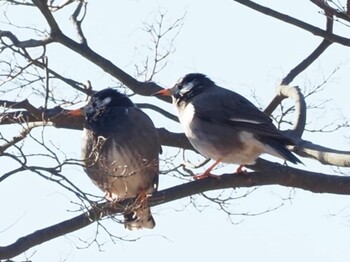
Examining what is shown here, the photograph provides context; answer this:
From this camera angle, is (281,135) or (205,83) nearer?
(281,135)

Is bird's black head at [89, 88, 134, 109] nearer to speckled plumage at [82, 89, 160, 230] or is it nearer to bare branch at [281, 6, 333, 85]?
speckled plumage at [82, 89, 160, 230]

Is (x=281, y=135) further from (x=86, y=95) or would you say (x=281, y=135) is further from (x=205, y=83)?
(x=86, y=95)

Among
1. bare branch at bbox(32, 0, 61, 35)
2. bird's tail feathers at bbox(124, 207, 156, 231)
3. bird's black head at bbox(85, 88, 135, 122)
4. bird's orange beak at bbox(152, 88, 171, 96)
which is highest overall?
bare branch at bbox(32, 0, 61, 35)

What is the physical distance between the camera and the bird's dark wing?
28.0 ft

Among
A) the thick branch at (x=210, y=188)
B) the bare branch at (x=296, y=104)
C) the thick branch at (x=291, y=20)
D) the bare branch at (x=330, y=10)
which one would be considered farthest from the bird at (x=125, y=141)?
the bare branch at (x=330, y=10)

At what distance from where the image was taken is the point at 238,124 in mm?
8680

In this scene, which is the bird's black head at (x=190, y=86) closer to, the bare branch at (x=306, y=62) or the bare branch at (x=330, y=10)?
the bare branch at (x=306, y=62)

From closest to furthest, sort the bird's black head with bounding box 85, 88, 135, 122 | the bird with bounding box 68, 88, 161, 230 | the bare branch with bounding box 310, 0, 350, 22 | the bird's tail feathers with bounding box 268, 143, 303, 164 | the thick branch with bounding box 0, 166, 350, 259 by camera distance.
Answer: the thick branch with bounding box 0, 166, 350, 259 → the bare branch with bounding box 310, 0, 350, 22 → the bird's tail feathers with bounding box 268, 143, 303, 164 → the bird with bounding box 68, 88, 161, 230 → the bird's black head with bounding box 85, 88, 135, 122

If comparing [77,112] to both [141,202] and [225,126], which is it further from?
[141,202]

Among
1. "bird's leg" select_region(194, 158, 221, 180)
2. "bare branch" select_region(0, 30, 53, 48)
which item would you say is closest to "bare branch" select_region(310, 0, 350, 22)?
"bird's leg" select_region(194, 158, 221, 180)

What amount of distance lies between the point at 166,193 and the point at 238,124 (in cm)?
153

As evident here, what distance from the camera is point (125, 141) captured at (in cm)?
858

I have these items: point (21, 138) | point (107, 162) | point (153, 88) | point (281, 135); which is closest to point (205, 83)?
point (153, 88)

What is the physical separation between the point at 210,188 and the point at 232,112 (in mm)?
1382
